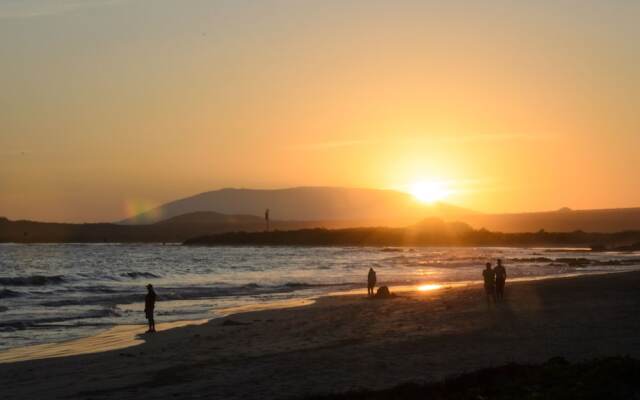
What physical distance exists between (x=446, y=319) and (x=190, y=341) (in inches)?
267

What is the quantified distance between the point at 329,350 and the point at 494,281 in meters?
10.6

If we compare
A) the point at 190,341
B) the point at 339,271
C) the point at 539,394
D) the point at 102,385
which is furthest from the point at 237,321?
the point at 339,271

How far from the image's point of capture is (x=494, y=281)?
24844 mm

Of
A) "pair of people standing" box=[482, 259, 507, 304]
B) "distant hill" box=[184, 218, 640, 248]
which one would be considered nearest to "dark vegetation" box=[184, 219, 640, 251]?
"distant hill" box=[184, 218, 640, 248]

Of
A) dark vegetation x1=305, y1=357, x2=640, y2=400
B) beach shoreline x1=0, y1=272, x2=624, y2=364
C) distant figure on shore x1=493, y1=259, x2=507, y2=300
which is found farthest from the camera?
distant figure on shore x1=493, y1=259, x2=507, y2=300

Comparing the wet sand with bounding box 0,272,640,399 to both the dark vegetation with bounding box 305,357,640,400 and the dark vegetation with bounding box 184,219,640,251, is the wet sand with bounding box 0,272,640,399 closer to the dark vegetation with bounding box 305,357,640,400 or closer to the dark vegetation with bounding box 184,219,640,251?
the dark vegetation with bounding box 305,357,640,400

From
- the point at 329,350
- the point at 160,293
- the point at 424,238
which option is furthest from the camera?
the point at 424,238

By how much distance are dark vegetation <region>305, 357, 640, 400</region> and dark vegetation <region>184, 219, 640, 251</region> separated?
354ft

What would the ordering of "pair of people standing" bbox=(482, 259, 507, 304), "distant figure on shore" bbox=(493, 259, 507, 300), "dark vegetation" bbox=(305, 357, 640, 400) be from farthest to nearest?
"distant figure on shore" bbox=(493, 259, 507, 300) < "pair of people standing" bbox=(482, 259, 507, 304) < "dark vegetation" bbox=(305, 357, 640, 400)

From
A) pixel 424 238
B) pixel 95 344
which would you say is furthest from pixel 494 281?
pixel 424 238

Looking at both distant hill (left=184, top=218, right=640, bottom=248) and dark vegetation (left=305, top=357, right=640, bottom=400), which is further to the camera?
distant hill (left=184, top=218, right=640, bottom=248)

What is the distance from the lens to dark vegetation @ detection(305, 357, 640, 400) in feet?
29.7

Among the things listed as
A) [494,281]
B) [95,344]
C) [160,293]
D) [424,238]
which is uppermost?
[424,238]

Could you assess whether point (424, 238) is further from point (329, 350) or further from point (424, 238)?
point (329, 350)
